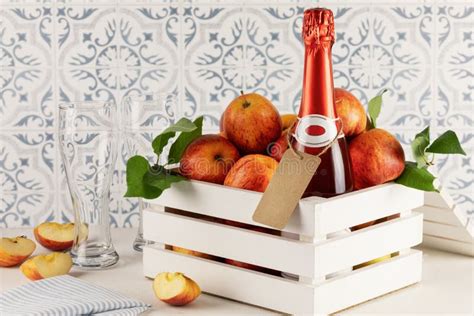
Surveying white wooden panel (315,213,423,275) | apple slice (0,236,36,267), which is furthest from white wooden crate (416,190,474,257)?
apple slice (0,236,36,267)

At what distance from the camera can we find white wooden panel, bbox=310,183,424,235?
1.06 meters

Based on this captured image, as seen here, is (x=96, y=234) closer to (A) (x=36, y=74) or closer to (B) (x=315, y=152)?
(B) (x=315, y=152)

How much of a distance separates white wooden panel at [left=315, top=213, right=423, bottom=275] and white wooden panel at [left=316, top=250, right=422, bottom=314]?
16 millimetres

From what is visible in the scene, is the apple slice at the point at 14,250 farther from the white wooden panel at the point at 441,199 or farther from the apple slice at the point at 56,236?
the white wooden panel at the point at 441,199

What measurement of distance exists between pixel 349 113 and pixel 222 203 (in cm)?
21

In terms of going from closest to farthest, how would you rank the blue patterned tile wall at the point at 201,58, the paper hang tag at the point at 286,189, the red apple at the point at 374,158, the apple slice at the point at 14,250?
the paper hang tag at the point at 286,189
the red apple at the point at 374,158
the apple slice at the point at 14,250
the blue patterned tile wall at the point at 201,58

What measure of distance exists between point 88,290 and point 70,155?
0.69ft

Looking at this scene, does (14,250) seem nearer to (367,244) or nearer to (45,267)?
(45,267)

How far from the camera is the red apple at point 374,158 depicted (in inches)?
45.4

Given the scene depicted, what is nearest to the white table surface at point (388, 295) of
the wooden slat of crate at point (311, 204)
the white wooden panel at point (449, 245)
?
the white wooden panel at point (449, 245)

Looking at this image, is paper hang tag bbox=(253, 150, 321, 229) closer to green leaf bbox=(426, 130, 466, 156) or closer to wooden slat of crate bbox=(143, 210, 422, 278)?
wooden slat of crate bbox=(143, 210, 422, 278)

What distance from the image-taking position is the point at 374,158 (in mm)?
1155

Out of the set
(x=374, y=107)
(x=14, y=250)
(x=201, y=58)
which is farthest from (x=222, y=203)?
(x=201, y=58)

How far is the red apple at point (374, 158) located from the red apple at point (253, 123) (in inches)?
4.3
